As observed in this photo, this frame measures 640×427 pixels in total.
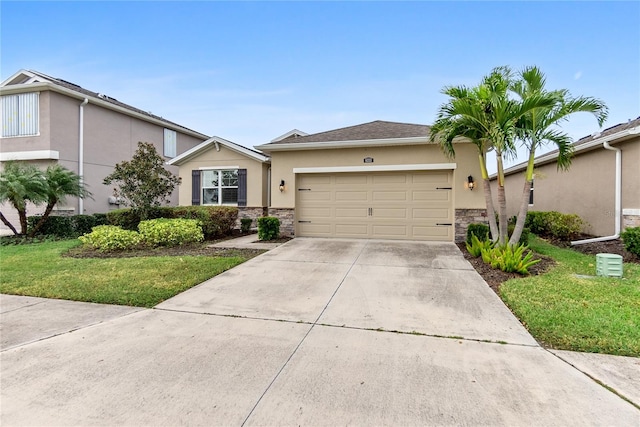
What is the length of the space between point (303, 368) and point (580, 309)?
3.82 m

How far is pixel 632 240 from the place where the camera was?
7148 mm

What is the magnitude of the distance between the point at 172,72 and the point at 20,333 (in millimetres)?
13051

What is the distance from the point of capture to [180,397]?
2.38 meters

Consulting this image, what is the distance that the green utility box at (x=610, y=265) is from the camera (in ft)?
18.1

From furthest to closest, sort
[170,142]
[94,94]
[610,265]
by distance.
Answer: [170,142] < [94,94] < [610,265]

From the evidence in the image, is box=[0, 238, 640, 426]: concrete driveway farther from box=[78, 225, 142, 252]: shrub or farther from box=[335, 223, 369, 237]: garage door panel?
box=[335, 223, 369, 237]: garage door panel

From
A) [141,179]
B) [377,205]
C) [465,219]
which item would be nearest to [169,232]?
[141,179]

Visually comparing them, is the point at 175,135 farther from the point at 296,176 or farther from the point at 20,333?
the point at 20,333

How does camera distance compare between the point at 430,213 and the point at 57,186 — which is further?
the point at 57,186

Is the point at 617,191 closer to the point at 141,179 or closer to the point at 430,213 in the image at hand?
the point at 430,213

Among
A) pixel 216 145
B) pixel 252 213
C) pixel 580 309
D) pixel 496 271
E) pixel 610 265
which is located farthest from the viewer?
pixel 216 145

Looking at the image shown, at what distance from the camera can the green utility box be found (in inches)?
218

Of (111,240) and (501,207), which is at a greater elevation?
(501,207)

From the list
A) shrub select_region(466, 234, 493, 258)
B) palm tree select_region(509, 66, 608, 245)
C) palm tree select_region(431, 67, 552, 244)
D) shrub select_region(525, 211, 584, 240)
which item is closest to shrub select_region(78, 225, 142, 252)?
palm tree select_region(431, 67, 552, 244)
